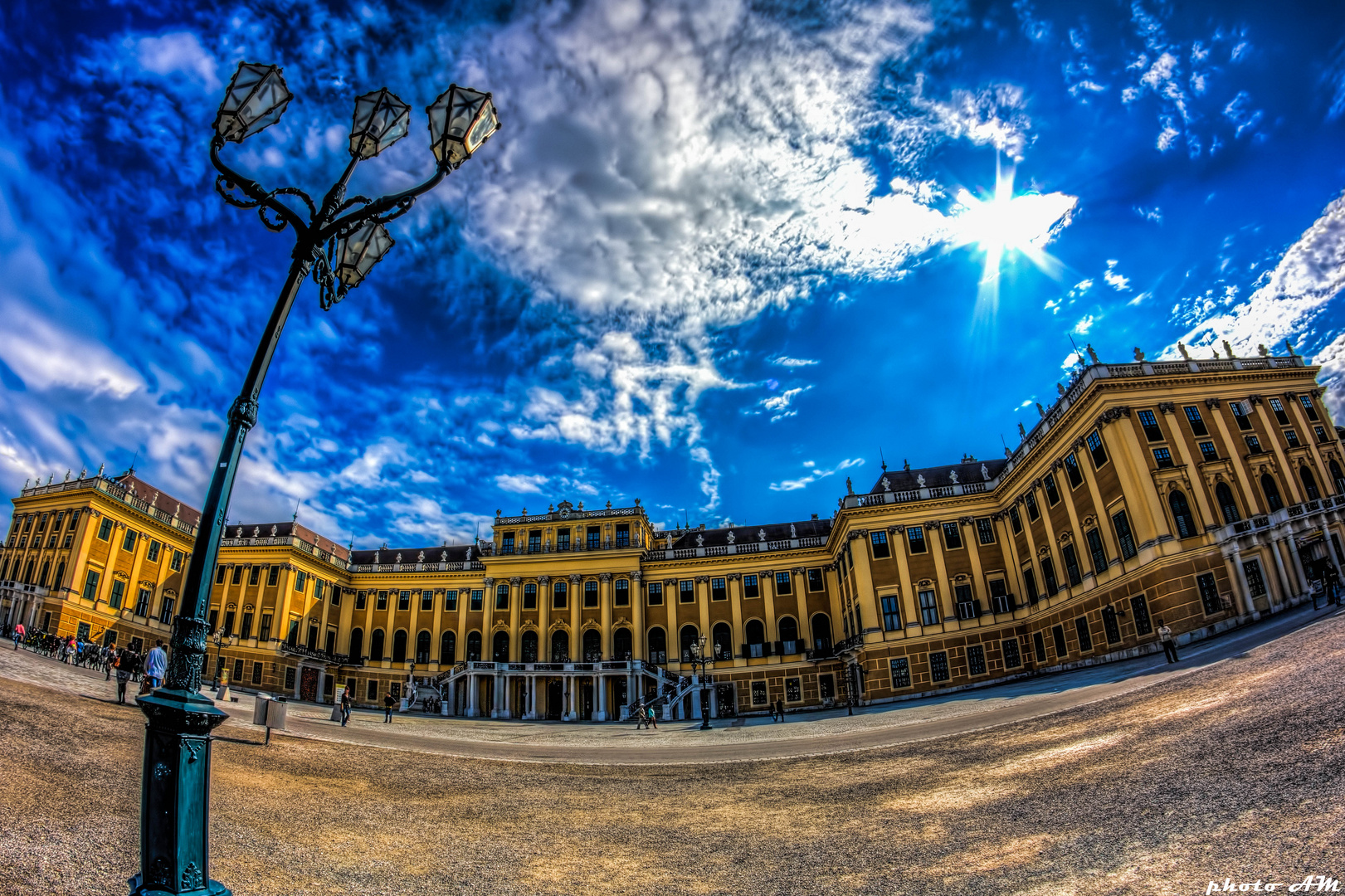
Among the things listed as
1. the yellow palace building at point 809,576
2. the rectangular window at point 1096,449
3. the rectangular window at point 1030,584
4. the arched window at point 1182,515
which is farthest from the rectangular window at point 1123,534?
the rectangular window at point 1030,584

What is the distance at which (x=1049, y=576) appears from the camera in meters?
39.0

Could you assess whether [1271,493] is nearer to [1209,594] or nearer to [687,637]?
[1209,594]

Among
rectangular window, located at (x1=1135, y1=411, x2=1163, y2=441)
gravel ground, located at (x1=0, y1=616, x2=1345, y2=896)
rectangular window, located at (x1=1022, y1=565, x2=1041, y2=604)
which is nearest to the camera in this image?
gravel ground, located at (x1=0, y1=616, x2=1345, y2=896)

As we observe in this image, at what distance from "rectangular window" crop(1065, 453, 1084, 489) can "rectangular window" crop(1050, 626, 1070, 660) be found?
28.3 feet

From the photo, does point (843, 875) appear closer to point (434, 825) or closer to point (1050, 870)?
point (1050, 870)

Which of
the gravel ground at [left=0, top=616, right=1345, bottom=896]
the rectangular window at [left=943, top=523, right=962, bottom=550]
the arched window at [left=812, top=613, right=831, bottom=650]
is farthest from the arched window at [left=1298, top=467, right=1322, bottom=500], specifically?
the arched window at [left=812, top=613, right=831, bottom=650]

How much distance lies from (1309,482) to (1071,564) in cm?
1158

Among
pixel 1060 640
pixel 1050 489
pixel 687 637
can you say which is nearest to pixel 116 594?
pixel 687 637

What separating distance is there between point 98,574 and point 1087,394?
224 ft

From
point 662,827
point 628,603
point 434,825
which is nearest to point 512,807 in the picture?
point 434,825

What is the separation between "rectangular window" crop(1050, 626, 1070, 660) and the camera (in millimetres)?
36919

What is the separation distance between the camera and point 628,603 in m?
56.7

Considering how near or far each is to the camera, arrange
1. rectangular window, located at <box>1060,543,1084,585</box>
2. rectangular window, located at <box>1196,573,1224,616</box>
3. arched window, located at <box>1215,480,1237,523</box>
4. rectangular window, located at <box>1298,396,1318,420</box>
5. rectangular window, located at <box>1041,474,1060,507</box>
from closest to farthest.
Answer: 1. rectangular window, located at <box>1196,573,1224,616</box>
2. arched window, located at <box>1215,480,1237,523</box>
3. rectangular window, located at <box>1298,396,1318,420</box>
4. rectangular window, located at <box>1060,543,1084,585</box>
5. rectangular window, located at <box>1041,474,1060,507</box>

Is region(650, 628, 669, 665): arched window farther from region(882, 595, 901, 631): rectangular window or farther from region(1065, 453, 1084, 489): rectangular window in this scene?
region(1065, 453, 1084, 489): rectangular window
